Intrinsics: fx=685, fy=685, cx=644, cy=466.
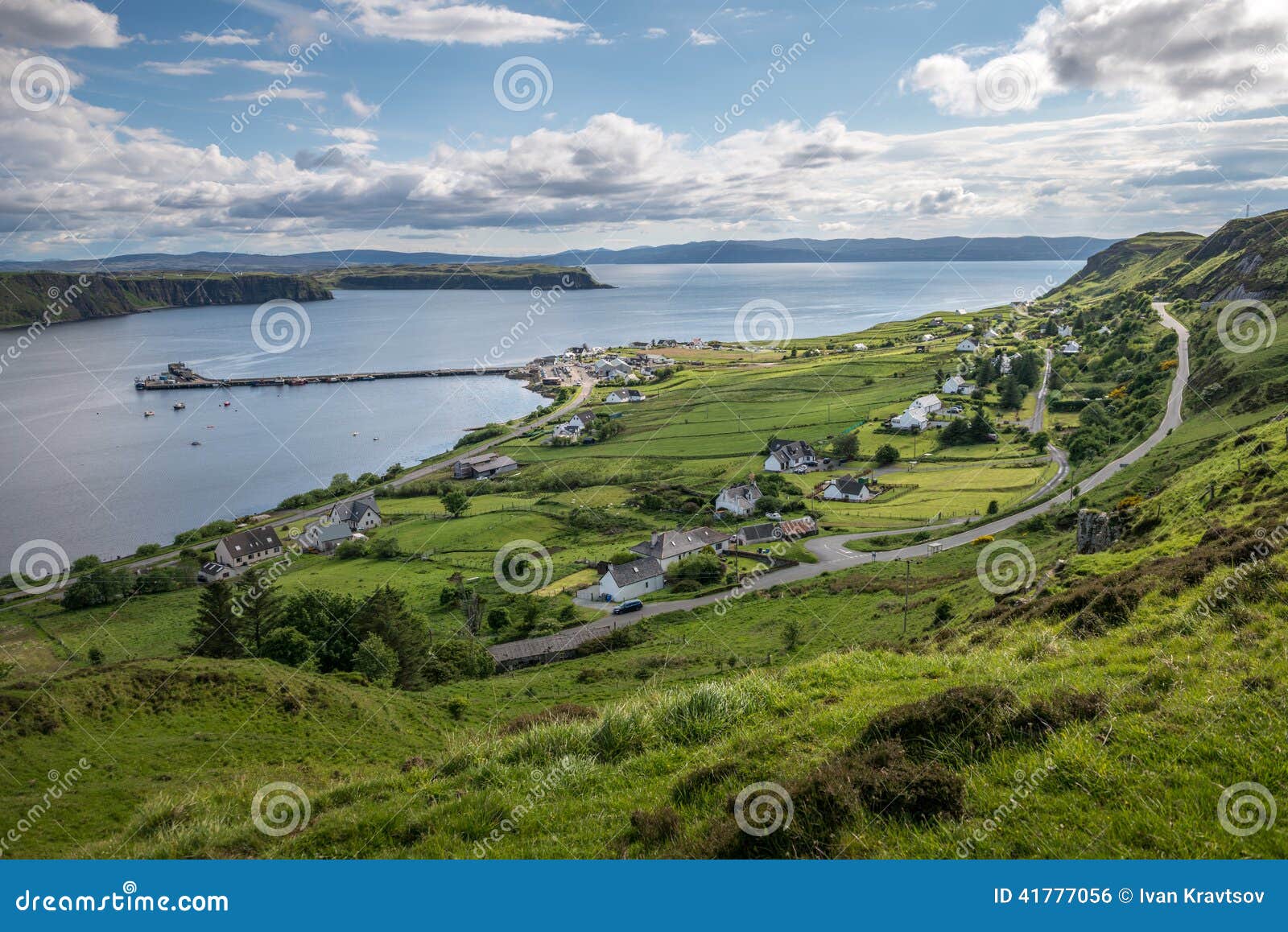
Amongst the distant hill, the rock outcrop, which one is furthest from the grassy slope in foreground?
the distant hill

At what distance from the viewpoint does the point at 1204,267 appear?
116m

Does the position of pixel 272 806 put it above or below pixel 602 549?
above

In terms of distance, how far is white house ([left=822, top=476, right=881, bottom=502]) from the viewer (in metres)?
58.6

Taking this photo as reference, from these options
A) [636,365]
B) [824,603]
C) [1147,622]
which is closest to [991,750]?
[1147,622]

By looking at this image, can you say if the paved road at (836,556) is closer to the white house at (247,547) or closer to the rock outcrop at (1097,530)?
the rock outcrop at (1097,530)

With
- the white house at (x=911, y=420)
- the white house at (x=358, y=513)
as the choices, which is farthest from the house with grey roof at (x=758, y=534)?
the white house at (x=911, y=420)

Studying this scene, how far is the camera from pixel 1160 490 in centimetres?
2933

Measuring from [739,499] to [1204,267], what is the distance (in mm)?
109196

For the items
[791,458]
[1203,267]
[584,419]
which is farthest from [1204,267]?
[584,419]

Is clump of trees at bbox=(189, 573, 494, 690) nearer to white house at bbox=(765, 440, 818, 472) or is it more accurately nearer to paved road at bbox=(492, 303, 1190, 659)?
paved road at bbox=(492, 303, 1190, 659)

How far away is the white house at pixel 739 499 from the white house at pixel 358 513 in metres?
30.1

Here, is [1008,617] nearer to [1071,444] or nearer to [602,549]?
[602,549]

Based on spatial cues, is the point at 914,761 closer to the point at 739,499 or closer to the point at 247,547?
the point at 739,499

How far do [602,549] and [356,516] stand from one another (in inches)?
919
